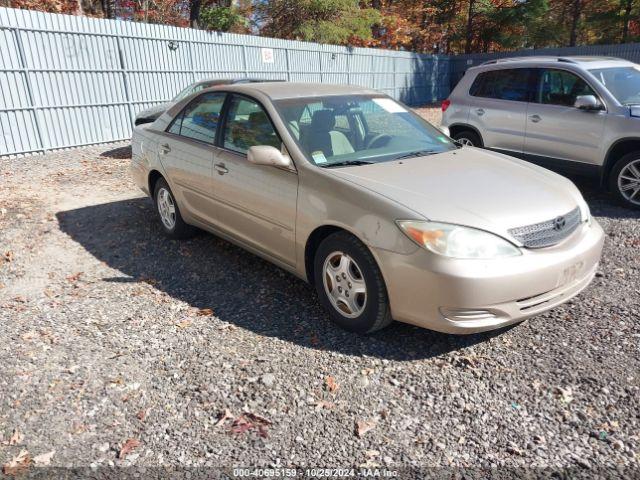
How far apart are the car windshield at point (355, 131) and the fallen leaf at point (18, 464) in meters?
2.46

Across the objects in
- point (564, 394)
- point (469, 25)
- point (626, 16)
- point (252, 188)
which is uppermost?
point (626, 16)

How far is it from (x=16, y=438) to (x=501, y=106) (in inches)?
278

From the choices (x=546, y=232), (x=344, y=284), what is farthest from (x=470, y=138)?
(x=344, y=284)

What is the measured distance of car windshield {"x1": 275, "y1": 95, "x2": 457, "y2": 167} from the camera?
389cm

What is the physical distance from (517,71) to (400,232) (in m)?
5.48

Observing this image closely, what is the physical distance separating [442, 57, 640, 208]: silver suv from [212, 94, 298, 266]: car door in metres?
4.38

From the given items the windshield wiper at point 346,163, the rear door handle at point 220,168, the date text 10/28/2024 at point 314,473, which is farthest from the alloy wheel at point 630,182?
the date text 10/28/2024 at point 314,473

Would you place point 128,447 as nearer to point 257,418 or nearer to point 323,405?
point 257,418

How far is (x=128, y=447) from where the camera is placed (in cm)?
261

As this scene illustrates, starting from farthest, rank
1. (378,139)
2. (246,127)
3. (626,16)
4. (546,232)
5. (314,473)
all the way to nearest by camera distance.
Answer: (626,16) < (246,127) < (378,139) < (546,232) < (314,473)

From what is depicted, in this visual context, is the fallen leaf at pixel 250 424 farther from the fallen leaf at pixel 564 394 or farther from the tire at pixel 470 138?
the tire at pixel 470 138

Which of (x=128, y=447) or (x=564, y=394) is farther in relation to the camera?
(x=564, y=394)

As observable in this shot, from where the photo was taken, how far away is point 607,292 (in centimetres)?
416

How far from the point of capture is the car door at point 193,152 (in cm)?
466
